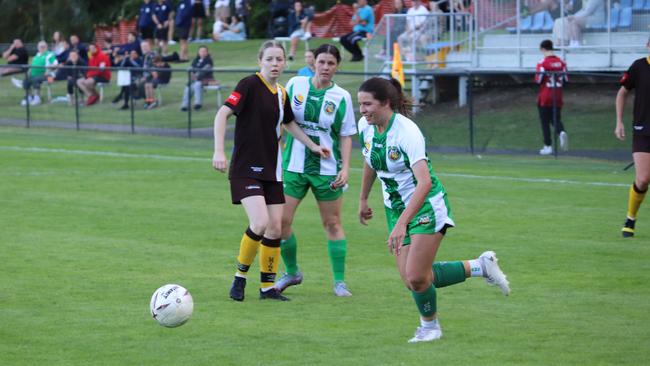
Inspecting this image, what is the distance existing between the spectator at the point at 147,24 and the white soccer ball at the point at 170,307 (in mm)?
30177

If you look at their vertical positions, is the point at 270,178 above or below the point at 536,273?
above

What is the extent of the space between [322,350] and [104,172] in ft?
40.6

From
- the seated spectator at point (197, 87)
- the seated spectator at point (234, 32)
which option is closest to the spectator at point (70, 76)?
the seated spectator at point (197, 87)

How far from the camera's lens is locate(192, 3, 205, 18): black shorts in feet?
128

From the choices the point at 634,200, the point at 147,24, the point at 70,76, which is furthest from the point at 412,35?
the point at 634,200

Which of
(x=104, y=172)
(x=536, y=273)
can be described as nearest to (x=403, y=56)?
(x=104, y=172)

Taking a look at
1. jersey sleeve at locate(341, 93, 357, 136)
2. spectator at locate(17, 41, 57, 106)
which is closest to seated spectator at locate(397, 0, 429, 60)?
spectator at locate(17, 41, 57, 106)

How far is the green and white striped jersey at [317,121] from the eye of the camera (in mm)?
9359

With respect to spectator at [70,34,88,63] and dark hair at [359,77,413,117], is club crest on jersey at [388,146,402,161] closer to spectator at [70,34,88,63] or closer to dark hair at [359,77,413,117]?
dark hair at [359,77,413,117]

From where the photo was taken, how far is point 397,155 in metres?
7.36

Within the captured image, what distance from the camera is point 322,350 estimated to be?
24.3 feet

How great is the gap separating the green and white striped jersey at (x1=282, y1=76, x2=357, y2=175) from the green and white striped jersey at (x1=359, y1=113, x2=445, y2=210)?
1.72 metres

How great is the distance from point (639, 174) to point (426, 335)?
5345 millimetres

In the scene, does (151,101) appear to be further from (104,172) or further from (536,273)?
(536,273)
